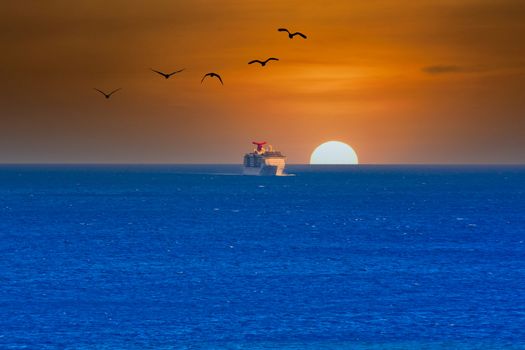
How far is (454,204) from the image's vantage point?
15900cm

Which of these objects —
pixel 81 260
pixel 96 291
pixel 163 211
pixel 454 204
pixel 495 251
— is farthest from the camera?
pixel 454 204

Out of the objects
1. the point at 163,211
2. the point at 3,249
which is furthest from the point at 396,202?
the point at 3,249

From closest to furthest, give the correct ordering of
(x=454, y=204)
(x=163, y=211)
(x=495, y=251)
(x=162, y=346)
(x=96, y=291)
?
(x=162, y=346) < (x=96, y=291) < (x=495, y=251) < (x=163, y=211) < (x=454, y=204)

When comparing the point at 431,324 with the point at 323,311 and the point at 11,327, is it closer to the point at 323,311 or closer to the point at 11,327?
the point at 323,311

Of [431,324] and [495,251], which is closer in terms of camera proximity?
[431,324]

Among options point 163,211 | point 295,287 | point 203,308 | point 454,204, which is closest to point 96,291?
point 203,308

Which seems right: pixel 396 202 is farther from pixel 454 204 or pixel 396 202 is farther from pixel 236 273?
pixel 236 273

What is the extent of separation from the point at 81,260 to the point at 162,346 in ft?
109

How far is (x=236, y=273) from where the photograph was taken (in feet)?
206

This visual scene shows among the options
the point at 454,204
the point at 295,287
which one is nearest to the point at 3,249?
the point at 295,287

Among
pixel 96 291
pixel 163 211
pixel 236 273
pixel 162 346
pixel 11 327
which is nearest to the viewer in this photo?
pixel 162 346

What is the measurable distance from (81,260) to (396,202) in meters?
105

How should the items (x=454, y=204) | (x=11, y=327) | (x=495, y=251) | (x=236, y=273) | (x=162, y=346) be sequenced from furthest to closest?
(x=454, y=204) < (x=495, y=251) < (x=236, y=273) < (x=11, y=327) < (x=162, y=346)

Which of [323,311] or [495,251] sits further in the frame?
[495,251]
